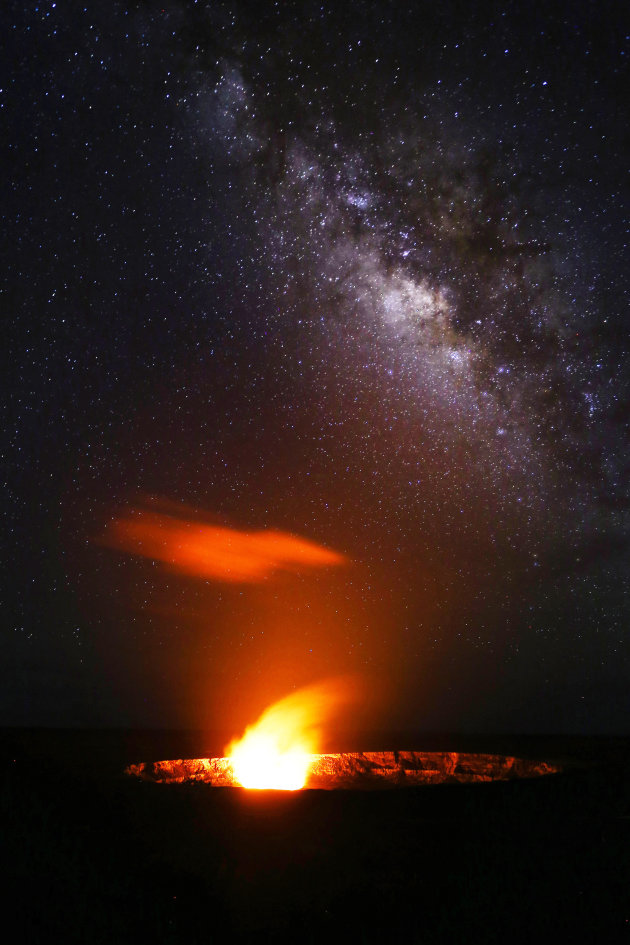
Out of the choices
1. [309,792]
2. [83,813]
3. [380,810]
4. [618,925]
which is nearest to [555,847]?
[618,925]

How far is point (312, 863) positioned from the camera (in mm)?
7906

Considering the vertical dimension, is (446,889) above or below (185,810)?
below

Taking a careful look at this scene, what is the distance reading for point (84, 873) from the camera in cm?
762

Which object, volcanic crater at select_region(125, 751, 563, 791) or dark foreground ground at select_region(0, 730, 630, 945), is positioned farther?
volcanic crater at select_region(125, 751, 563, 791)

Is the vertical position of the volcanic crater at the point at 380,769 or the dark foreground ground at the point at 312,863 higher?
the volcanic crater at the point at 380,769

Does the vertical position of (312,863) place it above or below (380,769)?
below

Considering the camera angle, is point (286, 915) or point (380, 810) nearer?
point (286, 915)

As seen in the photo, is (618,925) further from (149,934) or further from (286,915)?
(149,934)

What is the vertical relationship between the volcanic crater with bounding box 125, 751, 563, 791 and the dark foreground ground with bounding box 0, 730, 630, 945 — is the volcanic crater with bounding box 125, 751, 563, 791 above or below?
→ above

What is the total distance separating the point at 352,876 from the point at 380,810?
2.08 meters

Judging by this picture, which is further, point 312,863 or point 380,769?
point 380,769

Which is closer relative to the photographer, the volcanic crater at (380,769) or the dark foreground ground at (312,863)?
the dark foreground ground at (312,863)

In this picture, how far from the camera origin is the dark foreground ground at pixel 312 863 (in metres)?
6.47

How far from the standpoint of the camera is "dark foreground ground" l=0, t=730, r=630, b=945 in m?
6.47
